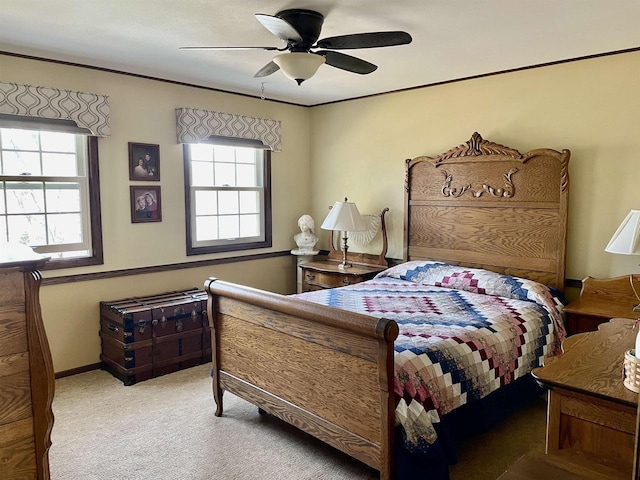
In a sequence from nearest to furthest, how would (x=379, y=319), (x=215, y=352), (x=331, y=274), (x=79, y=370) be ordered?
(x=379, y=319) < (x=215, y=352) < (x=79, y=370) < (x=331, y=274)

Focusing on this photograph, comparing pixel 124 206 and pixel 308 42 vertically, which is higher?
pixel 308 42

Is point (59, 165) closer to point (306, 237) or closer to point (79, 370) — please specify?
point (79, 370)

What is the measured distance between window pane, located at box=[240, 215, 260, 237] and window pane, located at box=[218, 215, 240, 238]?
63mm

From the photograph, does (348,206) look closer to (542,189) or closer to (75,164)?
(542,189)

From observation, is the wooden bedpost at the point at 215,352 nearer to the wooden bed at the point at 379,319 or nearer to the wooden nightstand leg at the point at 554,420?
the wooden bed at the point at 379,319

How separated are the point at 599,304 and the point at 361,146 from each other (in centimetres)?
260

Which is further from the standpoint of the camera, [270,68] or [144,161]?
[144,161]

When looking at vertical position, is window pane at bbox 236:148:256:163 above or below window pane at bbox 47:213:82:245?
above

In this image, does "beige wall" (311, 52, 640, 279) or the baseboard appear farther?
the baseboard

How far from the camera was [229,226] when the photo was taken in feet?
15.6

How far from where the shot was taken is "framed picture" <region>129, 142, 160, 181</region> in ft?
13.0

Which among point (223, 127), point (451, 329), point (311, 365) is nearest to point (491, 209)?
point (451, 329)

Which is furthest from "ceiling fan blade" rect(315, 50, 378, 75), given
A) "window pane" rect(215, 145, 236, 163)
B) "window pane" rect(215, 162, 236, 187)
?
"window pane" rect(215, 162, 236, 187)

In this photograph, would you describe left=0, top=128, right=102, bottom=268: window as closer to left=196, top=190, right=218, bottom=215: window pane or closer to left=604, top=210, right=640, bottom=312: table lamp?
left=196, top=190, right=218, bottom=215: window pane
